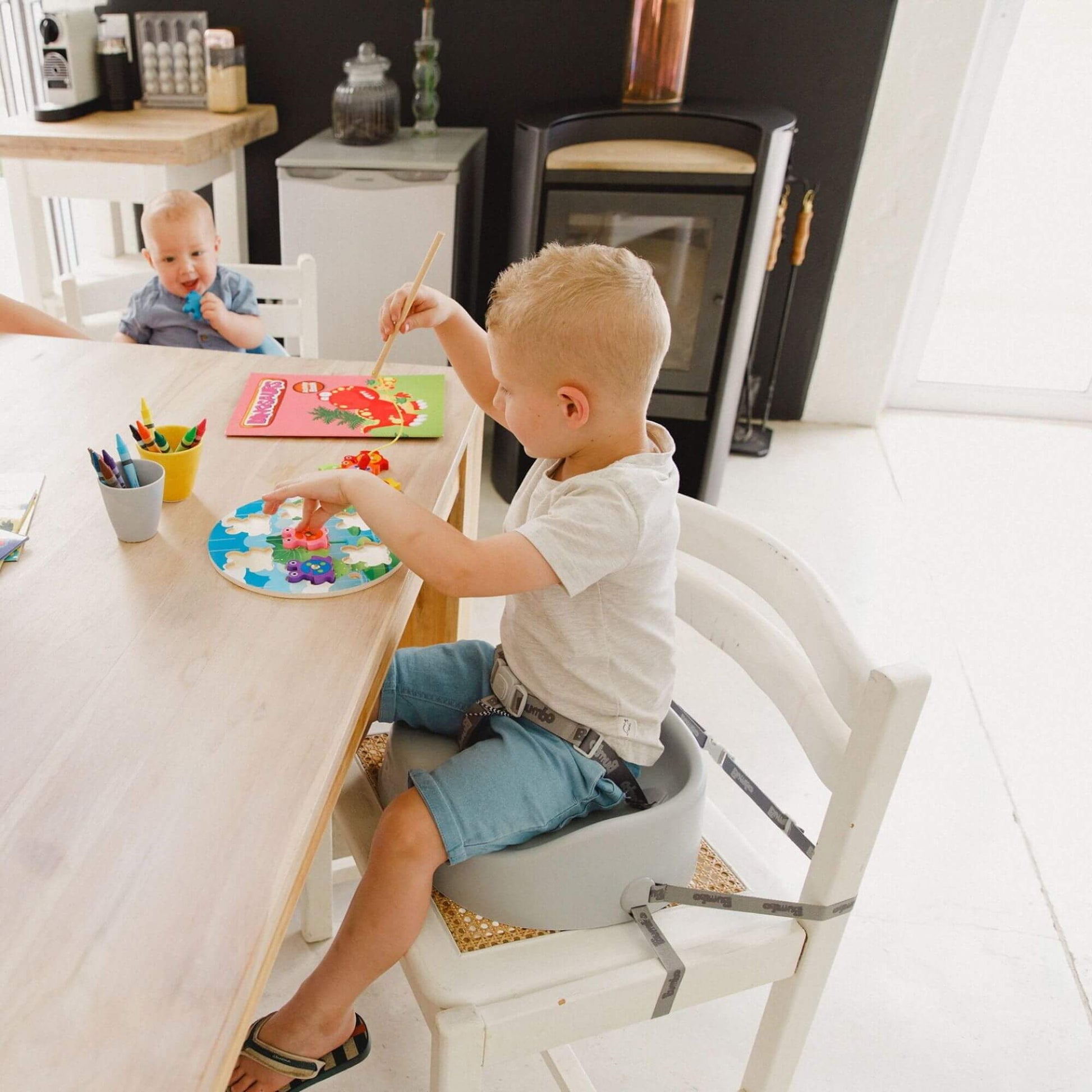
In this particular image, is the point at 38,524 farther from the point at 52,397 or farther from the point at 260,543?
the point at 52,397

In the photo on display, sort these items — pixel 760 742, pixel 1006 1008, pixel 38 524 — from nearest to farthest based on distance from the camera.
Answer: pixel 38 524 < pixel 1006 1008 < pixel 760 742

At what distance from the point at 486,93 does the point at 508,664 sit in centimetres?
244

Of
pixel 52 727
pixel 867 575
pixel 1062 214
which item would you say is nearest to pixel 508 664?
Result: pixel 52 727

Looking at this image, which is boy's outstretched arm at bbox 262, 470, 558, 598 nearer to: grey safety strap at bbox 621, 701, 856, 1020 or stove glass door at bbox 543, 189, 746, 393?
grey safety strap at bbox 621, 701, 856, 1020

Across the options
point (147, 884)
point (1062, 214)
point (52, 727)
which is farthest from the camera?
point (1062, 214)

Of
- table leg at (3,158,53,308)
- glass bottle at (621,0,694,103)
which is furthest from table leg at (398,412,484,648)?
table leg at (3,158,53,308)

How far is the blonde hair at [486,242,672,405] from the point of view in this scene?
93cm

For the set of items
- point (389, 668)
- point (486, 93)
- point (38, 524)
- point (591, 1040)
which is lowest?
point (591, 1040)

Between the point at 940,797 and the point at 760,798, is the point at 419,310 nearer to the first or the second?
the point at 760,798

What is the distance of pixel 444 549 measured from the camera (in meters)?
0.92

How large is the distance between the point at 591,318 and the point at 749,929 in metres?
0.63

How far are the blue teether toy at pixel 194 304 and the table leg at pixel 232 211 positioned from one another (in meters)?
1.30

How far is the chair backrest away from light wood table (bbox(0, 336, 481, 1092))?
345mm

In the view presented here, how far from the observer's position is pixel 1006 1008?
1.49 meters
